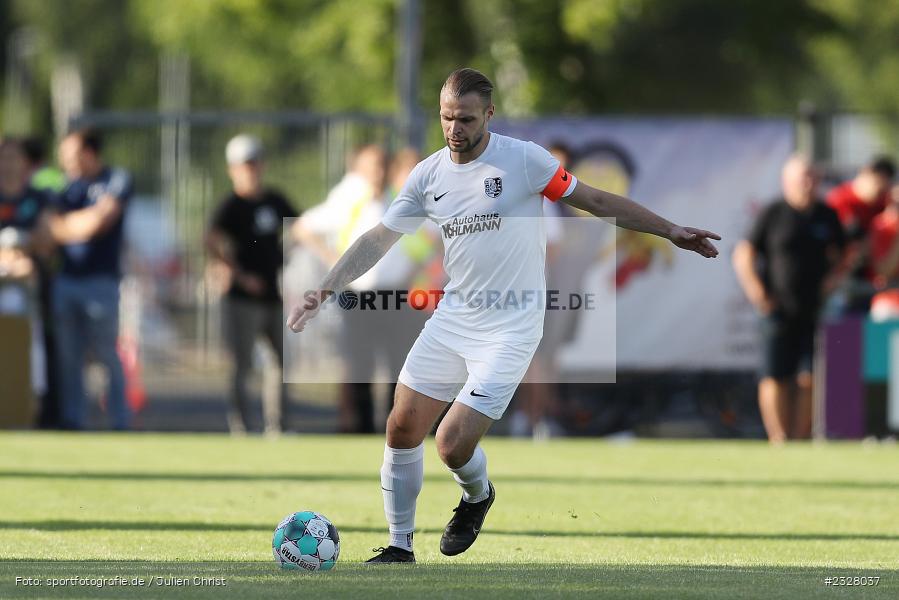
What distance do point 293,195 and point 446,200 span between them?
9.70 m

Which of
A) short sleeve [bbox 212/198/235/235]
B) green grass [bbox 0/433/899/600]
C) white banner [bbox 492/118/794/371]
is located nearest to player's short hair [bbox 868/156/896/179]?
white banner [bbox 492/118/794/371]

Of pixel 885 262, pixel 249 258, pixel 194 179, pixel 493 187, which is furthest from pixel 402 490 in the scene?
pixel 194 179

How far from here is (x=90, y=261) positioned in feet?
52.4

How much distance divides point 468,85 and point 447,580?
2175 millimetres

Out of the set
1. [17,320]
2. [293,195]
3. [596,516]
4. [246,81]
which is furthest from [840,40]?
[596,516]

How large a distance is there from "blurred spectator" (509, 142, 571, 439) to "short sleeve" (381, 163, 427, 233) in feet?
23.5

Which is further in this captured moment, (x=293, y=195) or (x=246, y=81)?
(x=246, y=81)

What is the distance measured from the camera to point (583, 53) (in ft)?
108

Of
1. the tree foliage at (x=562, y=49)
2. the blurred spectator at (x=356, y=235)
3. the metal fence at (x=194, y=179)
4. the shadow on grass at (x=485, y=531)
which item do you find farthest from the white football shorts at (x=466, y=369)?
the tree foliage at (x=562, y=49)

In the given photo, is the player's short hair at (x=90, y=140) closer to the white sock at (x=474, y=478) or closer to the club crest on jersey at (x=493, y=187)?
the white sock at (x=474, y=478)

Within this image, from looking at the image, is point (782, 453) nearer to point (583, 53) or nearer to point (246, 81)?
point (583, 53)

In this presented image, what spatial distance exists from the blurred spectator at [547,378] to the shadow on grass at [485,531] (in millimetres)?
5924

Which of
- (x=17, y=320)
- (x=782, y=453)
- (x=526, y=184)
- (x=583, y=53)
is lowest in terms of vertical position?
(x=782, y=453)

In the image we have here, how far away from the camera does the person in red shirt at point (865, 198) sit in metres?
16.3
